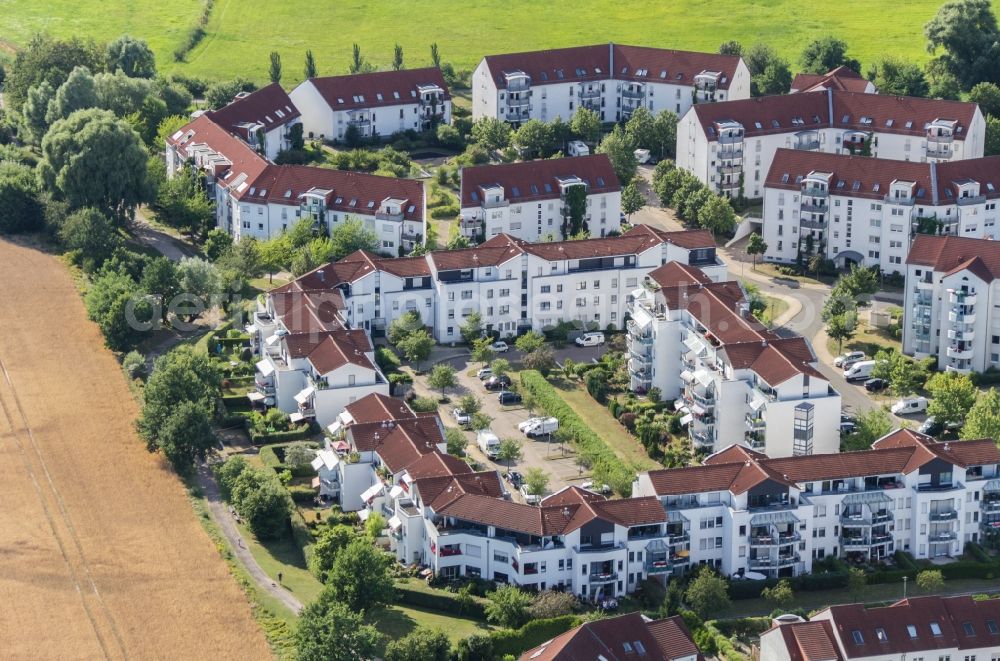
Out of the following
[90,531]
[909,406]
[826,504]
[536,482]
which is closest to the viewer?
[826,504]

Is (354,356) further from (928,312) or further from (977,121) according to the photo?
(977,121)

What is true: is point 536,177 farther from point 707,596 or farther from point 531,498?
point 707,596

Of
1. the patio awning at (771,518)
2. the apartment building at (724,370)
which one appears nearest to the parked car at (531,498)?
the apartment building at (724,370)

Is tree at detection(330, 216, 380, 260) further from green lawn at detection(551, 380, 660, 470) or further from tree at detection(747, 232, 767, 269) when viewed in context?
tree at detection(747, 232, 767, 269)

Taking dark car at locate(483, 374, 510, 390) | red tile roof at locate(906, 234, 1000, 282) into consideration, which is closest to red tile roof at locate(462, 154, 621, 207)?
dark car at locate(483, 374, 510, 390)

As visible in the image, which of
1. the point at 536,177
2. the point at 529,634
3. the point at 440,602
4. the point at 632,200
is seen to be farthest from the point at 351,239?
the point at 529,634
